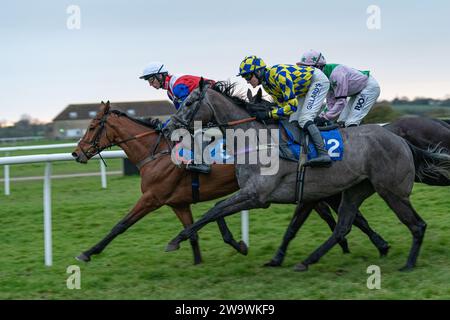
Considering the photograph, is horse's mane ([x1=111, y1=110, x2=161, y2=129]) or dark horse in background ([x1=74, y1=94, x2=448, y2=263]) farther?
horse's mane ([x1=111, y1=110, x2=161, y2=129])

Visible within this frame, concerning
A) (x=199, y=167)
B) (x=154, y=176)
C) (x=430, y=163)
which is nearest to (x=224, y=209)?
(x=199, y=167)

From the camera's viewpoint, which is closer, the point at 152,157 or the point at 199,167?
the point at 199,167

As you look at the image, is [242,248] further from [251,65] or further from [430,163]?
[430,163]

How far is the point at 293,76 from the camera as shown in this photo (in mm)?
5340

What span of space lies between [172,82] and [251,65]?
1066 mm

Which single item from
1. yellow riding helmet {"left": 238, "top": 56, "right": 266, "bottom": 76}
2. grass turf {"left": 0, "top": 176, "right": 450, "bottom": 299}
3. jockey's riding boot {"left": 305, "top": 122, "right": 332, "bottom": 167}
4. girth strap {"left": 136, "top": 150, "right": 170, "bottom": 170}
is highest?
yellow riding helmet {"left": 238, "top": 56, "right": 266, "bottom": 76}

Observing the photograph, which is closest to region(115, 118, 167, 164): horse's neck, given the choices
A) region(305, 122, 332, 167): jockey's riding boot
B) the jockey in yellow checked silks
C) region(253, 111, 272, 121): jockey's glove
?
region(253, 111, 272, 121): jockey's glove

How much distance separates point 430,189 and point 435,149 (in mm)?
2857

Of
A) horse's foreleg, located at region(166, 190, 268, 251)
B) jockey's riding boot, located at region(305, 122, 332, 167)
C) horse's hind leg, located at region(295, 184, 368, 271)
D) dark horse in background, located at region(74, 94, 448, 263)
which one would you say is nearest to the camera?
horse's foreleg, located at region(166, 190, 268, 251)

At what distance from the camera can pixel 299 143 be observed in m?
5.33

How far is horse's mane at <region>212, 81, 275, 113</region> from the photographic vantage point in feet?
18.2

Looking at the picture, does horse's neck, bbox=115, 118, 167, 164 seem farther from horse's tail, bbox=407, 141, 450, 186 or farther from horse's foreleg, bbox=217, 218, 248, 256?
horse's tail, bbox=407, 141, 450, 186
